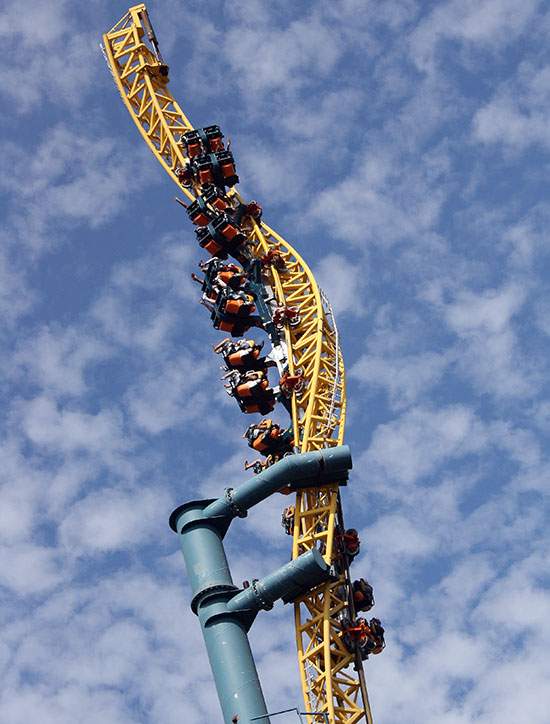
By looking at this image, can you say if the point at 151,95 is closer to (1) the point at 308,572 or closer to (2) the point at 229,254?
(2) the point at 229,254

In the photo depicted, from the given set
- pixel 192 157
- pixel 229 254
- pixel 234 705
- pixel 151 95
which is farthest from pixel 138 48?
pixel 234 705

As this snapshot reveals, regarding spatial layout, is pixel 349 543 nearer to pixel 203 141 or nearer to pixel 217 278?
pixel 217 278

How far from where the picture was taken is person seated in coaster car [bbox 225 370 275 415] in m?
39.4

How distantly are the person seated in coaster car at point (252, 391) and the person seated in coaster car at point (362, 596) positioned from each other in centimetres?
738

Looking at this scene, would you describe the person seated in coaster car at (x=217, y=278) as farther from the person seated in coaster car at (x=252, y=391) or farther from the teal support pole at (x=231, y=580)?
the teal support pole at (x=231, y=580)

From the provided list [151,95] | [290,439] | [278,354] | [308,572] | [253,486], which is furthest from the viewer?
[151,95]

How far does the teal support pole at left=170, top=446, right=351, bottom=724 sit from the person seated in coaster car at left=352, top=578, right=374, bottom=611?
6.96 ft

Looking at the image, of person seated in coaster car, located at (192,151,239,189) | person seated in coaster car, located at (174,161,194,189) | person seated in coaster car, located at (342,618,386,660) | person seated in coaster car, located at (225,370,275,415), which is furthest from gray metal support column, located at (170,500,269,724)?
person seated in coaster car, located at (174,161,194,189)

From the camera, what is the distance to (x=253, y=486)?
34.8 m

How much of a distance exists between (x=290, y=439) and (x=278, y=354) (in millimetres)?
3988

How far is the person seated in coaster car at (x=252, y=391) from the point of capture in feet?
129

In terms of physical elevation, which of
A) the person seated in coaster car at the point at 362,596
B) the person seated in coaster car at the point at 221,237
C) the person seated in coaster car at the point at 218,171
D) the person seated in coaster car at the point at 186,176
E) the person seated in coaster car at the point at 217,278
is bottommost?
the person seated in coaster car at the point at 362,596

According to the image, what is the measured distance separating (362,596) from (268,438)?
20.1 ft

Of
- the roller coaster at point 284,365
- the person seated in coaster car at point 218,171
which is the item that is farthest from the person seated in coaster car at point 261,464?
the person seated in coaster car at point 218,171
